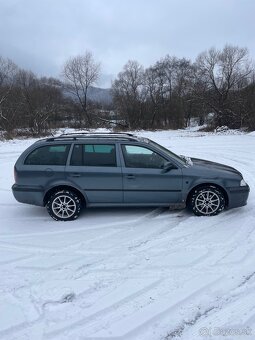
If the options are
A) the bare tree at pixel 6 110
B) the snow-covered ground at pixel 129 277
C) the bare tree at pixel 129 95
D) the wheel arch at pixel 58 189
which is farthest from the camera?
the bare tree at pixel 129 95

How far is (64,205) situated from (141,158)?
179 centimetres

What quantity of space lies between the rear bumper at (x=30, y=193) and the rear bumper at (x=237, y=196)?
3697mm

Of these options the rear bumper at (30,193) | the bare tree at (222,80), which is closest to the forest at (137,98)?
the bare tree at (222,80)

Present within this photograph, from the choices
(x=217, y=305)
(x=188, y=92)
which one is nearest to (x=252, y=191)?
(x=217, y=305)

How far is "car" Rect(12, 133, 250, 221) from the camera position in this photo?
5785mm

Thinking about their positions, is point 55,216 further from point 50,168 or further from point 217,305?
point 217,305

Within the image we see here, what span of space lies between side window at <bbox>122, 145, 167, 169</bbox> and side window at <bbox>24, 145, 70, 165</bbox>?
121cm

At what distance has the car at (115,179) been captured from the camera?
5785 mm

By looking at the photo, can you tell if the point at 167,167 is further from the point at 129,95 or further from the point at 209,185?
the point at 129,95

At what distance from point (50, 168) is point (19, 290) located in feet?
8.64

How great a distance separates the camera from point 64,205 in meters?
5.90

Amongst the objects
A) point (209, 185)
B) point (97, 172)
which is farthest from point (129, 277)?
point (209, 185)

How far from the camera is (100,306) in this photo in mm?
3365

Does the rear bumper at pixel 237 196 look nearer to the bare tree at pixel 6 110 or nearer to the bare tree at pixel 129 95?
the bare tree at pixel 6 110
